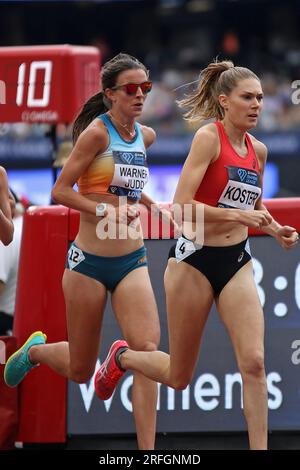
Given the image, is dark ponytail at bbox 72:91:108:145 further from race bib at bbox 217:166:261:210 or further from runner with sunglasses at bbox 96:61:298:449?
race bib at bbox 217:166:261:210

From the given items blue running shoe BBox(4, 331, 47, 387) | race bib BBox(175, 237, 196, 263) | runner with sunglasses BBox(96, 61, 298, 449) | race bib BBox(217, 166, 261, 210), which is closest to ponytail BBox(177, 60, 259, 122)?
runner with sunglasses BBox(96, 61, 298, 449)

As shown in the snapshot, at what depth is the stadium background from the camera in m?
19.8

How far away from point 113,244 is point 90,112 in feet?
2.53

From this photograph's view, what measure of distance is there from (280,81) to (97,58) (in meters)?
14.5

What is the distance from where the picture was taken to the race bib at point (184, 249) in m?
5.72

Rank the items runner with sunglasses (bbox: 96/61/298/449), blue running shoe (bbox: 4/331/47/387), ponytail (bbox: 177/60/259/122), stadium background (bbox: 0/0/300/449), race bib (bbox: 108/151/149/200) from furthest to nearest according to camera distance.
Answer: stadium background (bbox: 0/0/300/449)
blue running shoe (bbox: 4/331/47/387)
race bib (bbox: 108/151/149/200)
ponytail (bbox: 177/60/259/122)
runner with sunglasses (bbox: 96/61/298/449)

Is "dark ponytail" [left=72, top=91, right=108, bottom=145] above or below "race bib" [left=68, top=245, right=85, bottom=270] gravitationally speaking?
above

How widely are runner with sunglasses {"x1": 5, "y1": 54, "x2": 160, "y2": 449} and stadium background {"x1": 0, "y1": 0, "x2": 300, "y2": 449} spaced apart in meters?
12.6

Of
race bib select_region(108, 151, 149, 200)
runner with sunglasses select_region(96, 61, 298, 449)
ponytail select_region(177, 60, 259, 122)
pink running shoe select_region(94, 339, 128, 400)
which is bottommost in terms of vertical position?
pink running shoe select_region(94, 339, 128, 400)

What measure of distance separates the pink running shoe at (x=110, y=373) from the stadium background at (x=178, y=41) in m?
12.7

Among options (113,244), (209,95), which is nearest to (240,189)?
(209,95)

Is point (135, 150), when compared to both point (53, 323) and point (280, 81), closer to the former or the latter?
point (53, 323)

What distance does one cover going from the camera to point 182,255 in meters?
5.73

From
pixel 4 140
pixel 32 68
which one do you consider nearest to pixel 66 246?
pixel 32 68
